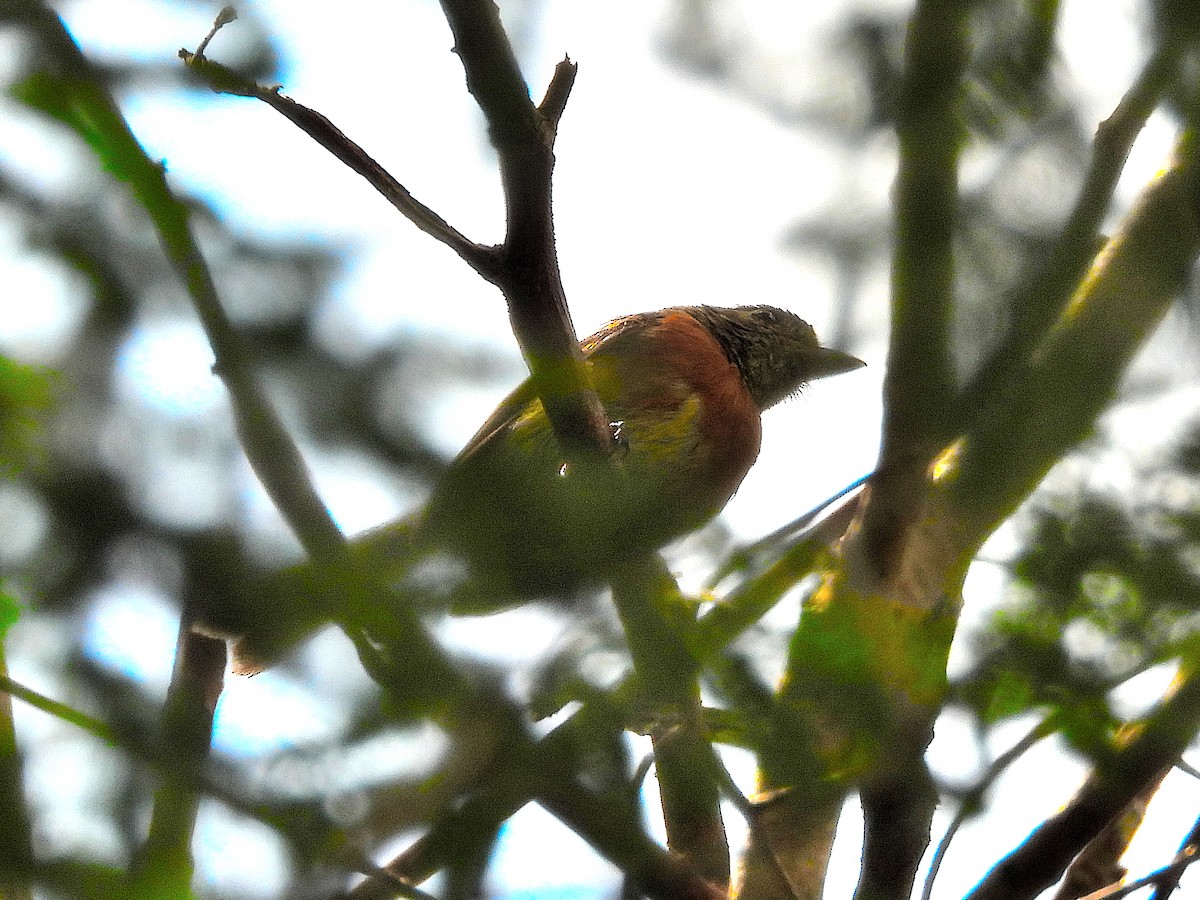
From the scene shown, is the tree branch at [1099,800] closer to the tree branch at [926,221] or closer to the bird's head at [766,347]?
the tree branch at [926,221]

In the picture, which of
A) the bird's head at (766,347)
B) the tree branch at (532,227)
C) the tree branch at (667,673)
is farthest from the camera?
the bird's head at (766,347)

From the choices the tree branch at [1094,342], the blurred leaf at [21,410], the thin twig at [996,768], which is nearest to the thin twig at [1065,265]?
the tree branch at [1094,342]

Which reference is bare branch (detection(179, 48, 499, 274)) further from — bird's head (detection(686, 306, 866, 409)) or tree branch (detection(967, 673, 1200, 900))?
bird's head (detection(686, 306, 866, 409))

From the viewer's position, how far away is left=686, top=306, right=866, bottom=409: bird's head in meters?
6.21

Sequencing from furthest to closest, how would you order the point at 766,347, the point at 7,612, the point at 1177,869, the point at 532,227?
the point at 766,347
the point at 1177,869
the point at 532,227
the point at 7,612

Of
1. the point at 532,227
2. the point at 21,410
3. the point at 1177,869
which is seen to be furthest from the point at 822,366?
the point at 21,410

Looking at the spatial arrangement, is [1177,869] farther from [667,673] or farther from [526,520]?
[526,520]

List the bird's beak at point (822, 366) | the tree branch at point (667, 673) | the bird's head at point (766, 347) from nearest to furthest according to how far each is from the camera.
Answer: the tree branch at point (667, 673), the bird's beak at point (822, 366), the bird's head at point (766, 347)

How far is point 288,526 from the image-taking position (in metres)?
1.26

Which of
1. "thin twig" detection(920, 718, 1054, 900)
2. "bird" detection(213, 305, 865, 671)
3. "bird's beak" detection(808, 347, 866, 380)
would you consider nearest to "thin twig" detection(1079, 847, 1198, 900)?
"thin twig" detection(920, 718, 1054, 900)

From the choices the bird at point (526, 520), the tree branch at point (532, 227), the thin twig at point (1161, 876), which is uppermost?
the tree branch at point (532, 227)

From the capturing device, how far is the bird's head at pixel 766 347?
621 centimetres

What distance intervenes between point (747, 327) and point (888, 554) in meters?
4.12

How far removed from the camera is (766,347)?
6328 millimetres
